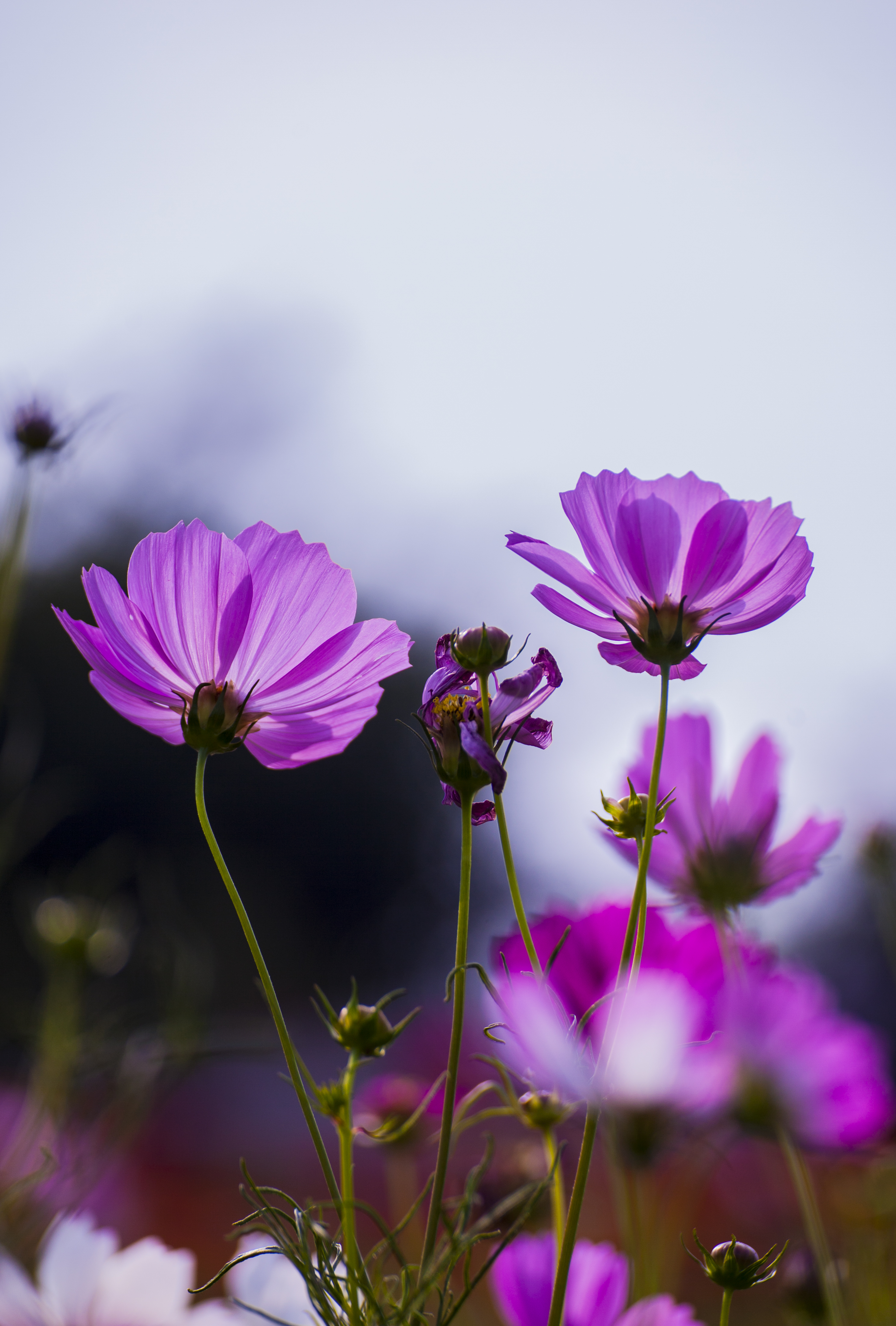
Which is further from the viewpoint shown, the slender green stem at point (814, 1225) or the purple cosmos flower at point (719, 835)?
the purple cosmos flower at point (719, 835)

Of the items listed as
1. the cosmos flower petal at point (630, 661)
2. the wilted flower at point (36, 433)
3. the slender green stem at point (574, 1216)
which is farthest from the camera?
the wilted flower at point (36, 433)

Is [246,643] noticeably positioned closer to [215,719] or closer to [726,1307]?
[215,719]

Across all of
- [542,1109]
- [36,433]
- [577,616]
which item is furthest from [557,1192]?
[36,433]

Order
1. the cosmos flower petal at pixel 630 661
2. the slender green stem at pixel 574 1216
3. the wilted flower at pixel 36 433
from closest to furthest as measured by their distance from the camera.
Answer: the slender green stem at pixel 574 1216
the cosmos flower petal at pixel 630 661
the wilted flower at pixel 36 433

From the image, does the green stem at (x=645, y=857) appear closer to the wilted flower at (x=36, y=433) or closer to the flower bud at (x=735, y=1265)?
the flower bud at (x=735, y=1265)

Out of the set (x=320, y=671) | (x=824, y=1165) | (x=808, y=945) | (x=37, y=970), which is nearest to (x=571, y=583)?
(x=320, y=671)

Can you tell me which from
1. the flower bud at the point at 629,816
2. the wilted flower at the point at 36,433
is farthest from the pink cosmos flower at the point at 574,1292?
the wilted flower at the point at 36,433
